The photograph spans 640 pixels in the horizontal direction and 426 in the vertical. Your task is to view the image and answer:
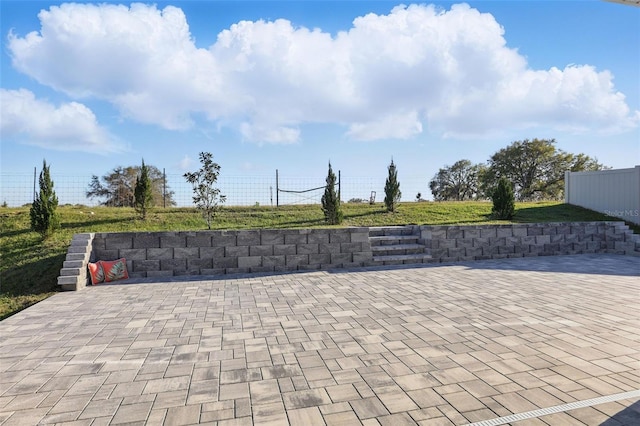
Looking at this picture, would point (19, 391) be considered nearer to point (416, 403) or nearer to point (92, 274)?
point (416, 403)

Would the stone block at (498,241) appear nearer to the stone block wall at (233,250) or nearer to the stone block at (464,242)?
the stone block at (464,242)

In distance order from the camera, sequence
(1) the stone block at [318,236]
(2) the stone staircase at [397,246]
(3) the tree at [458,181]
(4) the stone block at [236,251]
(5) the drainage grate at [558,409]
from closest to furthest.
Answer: (5) the drainage grate at [558,409], (4) the stone block at [236,251], (1) the stone block at [318,236], (2) the stone staircase at [397,246], (3) the tree at [458,181]

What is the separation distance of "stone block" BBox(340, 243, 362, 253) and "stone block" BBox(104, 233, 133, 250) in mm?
4397

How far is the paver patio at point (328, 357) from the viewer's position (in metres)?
2.35

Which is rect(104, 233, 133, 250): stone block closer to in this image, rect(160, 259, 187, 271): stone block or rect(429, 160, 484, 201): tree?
rect(160, 259, 187, 271): stone block

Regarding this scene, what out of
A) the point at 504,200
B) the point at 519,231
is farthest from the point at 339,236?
the point at 504,200

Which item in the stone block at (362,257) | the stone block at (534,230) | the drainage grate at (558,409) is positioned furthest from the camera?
the stone block at (534,230)

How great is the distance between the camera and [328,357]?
125 inches

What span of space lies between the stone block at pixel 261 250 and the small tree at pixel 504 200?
8.46m

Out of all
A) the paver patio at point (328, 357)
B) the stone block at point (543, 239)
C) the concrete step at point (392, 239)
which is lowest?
the paver patio at point (328, 357)

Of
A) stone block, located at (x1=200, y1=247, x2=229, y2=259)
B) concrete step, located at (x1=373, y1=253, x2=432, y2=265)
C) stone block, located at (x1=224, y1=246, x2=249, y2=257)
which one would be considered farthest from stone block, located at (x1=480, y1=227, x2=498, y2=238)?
stone block, located at (x1=200, y1=247, x2=229, y2=259)

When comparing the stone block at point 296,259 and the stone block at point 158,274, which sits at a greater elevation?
the stone block at point 296,259

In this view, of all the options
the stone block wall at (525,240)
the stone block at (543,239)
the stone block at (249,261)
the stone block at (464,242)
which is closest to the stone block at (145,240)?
the stone block at (249,261)

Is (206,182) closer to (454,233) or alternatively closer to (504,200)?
(454,233)
